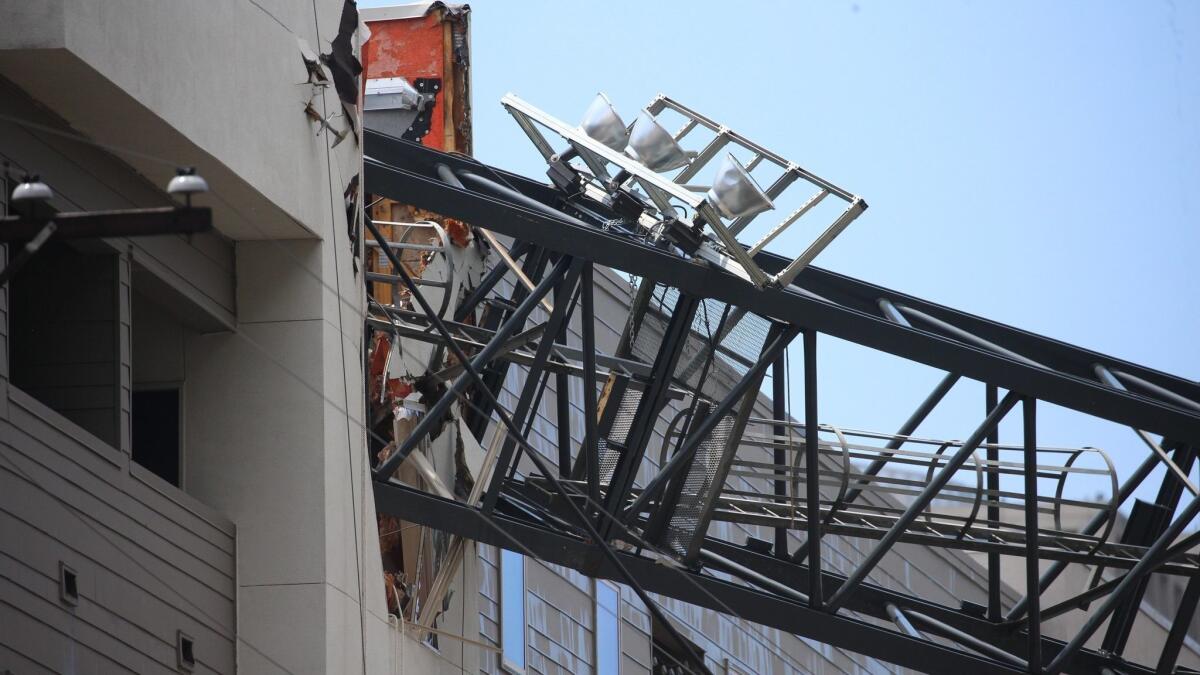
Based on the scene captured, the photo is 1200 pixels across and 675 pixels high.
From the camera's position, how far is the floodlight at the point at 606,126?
16.5m

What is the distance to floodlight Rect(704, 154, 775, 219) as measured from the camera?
596 inches

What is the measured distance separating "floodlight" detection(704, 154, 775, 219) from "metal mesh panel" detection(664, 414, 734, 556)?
6.39ft

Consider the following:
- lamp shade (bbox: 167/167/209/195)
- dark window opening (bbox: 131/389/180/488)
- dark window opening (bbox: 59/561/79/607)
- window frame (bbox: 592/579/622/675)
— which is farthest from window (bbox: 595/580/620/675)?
Result: lamp shade (bbox: 167/167/209/195)

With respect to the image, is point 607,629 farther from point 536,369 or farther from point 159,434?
point 159,434

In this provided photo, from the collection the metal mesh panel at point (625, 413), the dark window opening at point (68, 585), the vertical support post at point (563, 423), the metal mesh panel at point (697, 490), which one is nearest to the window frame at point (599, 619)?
the vertical support post at point (563, 423)

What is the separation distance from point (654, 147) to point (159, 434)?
518cm

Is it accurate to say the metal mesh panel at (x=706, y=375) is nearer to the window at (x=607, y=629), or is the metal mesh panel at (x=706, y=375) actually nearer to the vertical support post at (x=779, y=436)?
the vertical support post at (x=779, y=436)

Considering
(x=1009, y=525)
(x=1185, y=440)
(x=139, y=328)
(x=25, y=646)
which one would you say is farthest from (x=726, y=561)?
(x=25, y=646)

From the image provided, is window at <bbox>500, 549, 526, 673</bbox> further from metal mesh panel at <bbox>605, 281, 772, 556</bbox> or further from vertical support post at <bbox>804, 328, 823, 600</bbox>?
vertical support post at <bbox>804, 328, 823, 600</bbox>

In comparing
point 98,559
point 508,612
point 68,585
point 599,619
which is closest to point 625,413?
point 508,612

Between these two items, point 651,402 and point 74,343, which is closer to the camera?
point 74,343

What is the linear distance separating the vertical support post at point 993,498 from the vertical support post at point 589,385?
368 cm

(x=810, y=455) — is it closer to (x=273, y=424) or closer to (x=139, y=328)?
(x=273, y=424)

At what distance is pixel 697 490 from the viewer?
16141mm
